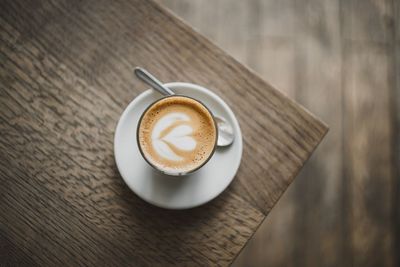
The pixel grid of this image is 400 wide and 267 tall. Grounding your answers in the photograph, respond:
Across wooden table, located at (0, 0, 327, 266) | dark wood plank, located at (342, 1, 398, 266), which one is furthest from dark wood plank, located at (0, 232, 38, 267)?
dark wood plank, located at (342, 1, 398, 266)

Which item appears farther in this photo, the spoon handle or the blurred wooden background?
the blurred wooden background

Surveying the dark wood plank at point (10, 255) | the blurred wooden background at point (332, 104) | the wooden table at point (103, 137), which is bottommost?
the dark wood plank at point (10, 255)

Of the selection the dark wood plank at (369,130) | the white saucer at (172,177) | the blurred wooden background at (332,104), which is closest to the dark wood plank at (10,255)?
the white saucer at (172,177)

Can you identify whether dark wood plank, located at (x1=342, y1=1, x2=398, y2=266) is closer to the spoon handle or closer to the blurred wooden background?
the blurred wooden background

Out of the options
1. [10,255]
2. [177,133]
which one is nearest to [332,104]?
[177,133]

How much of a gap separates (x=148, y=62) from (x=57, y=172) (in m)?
0.33

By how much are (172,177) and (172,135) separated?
0.10 metres

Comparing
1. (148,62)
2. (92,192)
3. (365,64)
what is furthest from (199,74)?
(365,64)

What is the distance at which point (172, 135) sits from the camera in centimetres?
89

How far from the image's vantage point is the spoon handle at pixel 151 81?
3.00 feet

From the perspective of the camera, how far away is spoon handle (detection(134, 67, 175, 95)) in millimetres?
915

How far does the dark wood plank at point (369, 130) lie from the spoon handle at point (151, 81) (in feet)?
2.98

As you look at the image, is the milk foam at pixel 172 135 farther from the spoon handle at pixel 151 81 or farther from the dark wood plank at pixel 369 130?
the dark wood plank at pixel 369 130

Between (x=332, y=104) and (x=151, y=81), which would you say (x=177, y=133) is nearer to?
(x=151, y=81)
